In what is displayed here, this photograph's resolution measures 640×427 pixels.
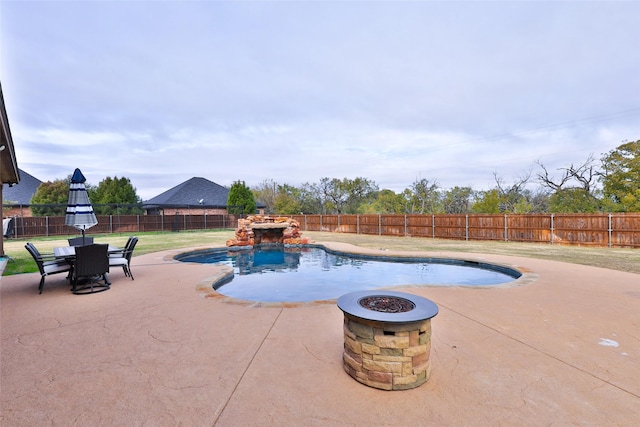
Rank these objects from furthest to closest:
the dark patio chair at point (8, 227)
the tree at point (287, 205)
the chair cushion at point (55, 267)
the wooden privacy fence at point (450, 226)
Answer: the tree at point (287, 205)
the dark patio chair at point (8, 227)
the wooden privacy fence at point (450, 226)
the chair cushion at point (55, 267)

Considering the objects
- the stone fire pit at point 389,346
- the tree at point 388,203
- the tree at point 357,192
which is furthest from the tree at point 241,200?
the stone fire pit at point 389,346

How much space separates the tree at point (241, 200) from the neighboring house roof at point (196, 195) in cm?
302

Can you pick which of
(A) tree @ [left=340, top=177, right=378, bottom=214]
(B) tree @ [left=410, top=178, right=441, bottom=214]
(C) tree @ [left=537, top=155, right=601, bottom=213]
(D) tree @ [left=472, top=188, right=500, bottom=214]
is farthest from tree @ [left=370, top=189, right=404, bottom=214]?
(C) tree @ [left=537, top=155, right=601, bottom=213]

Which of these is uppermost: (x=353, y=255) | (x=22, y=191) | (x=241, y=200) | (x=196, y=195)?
(x=22, y=191)

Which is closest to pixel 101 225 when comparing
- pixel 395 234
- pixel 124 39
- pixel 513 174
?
pixel 124 39

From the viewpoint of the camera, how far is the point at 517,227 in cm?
1487

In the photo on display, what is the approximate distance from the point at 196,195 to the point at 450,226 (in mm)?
28774

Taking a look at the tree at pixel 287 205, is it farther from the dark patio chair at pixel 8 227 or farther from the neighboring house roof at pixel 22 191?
the neighboring house roof at pixel 22 191

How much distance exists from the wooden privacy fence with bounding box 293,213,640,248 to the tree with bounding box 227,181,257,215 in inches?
490

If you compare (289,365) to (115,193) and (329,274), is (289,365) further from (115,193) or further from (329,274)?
(115,193)

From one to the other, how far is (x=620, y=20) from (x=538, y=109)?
795cm

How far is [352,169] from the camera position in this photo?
37.7 metres

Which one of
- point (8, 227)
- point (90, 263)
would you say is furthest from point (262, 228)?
point (8, 227)

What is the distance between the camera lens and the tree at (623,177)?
17.1 meters
